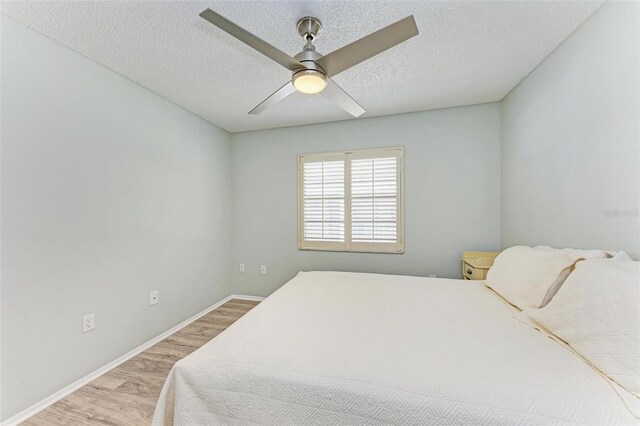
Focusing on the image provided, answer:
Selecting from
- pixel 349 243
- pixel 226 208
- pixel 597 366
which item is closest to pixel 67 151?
pixel 226 208

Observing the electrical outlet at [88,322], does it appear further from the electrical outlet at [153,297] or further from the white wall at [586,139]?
the white wall at [586,139]

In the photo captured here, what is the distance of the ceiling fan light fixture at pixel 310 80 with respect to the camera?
4.95ft

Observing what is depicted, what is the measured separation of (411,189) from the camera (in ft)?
10.2

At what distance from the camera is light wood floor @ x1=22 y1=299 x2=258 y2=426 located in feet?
5.21

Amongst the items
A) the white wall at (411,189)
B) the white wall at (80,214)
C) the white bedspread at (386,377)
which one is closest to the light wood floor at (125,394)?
the white wall at (80,214)

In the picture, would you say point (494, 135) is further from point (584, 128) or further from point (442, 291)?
point (442, 291)

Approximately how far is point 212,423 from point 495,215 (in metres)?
3.17

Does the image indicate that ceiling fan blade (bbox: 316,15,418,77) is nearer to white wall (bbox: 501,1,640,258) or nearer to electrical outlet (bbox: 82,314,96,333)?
white wall (bbox: 501,1,640,258)

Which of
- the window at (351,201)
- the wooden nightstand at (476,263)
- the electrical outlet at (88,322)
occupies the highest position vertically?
the window at (351,201)

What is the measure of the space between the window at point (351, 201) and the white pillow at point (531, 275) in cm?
132

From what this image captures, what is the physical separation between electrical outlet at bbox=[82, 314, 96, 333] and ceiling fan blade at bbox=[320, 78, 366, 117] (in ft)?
8.03

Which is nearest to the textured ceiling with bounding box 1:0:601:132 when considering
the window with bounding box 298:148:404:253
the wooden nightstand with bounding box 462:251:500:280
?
the window with bounding box 298:148:404:253

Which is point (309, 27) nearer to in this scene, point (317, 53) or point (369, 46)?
point (317, 53)

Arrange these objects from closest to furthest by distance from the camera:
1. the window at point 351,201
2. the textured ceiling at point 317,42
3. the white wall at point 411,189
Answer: the textured ceiling at point 317,42
the white wall at point 411,189
the window at point 351,201
